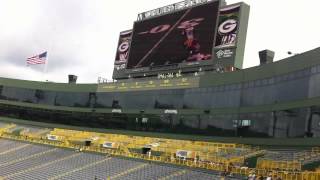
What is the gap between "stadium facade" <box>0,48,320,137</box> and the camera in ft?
120

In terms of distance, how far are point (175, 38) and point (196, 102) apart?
27.6 ft

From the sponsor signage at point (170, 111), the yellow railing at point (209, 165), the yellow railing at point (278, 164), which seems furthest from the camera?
the sponsor signage at point (170, 111)

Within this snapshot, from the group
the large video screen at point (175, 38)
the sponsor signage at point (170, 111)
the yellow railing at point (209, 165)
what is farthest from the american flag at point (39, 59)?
the sponsor signage at point (170, 111)

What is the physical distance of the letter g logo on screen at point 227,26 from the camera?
4884 cm

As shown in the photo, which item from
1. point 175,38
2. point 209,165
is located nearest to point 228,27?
point 175,38

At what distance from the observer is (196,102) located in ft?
165

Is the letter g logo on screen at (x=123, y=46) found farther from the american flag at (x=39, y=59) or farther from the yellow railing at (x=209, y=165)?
the yellow railing at (x=209, y=165)

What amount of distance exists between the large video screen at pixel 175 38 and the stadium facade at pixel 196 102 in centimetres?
240

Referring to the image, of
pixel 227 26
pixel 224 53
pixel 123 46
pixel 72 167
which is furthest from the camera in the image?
pixel 123 46

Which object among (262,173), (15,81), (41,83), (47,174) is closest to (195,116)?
(47,174)

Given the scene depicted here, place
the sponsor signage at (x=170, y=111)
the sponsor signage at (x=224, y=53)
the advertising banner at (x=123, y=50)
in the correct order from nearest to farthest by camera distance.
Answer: the sponsor signage at (x=224, y=53)
the sponsor signage at (x=170, y=111)
the advertising banner at (x=123, y=50)

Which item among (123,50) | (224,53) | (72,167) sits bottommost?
(72,167)

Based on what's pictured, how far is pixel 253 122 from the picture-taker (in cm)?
4231

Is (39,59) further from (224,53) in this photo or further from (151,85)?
(224,53)
